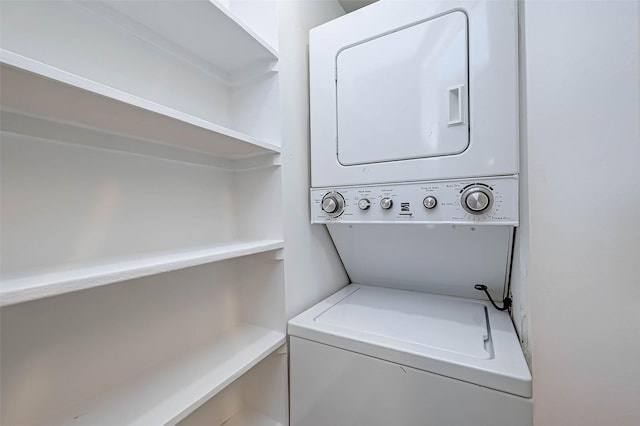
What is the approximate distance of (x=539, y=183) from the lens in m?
0.87

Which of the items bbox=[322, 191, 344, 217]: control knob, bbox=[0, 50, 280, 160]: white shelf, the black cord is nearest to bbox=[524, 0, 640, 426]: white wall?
the black cord

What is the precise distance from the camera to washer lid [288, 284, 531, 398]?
0.86 metres

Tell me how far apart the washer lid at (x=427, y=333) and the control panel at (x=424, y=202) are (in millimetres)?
490

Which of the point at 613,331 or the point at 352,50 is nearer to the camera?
the point at 613,331

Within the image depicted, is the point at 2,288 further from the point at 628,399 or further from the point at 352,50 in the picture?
the point at 628,399

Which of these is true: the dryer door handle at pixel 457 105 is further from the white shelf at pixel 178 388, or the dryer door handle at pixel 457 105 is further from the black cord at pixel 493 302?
the white shelf at pixel 178 388

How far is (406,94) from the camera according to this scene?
1.19 metres

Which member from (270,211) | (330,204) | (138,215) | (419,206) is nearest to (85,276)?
(138,215)

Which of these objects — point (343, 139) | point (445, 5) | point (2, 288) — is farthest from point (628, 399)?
point (2, 288)

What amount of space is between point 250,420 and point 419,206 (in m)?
1.45

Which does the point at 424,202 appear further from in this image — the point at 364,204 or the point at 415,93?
the point at 415,93

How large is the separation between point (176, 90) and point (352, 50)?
0.90 meters

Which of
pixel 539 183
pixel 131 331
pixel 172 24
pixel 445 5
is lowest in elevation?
pixel 131 331

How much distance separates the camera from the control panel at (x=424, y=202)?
1017mm
